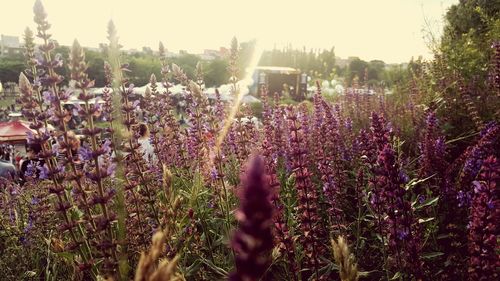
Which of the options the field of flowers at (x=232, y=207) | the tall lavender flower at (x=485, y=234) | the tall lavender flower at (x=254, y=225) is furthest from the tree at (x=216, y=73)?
the tall lavender flower at (x=254, y=225)

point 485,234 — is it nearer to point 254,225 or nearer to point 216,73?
point 254,225

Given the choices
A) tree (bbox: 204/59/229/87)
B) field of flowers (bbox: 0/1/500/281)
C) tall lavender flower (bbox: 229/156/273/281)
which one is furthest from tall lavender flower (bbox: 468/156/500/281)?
tree (bbox: 204/59/229/87)

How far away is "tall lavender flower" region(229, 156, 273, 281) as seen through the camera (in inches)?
24.0

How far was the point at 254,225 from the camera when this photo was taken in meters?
0.61

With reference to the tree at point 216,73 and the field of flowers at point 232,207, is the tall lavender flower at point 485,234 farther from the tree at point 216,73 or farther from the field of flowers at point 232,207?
the tree at point 216,73

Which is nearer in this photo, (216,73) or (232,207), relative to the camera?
(232,207)

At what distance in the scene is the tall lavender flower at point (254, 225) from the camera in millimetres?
609

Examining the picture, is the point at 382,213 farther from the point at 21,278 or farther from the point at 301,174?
the point at 21,278

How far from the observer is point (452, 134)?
5938 mm

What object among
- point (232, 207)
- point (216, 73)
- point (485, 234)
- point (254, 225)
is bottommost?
point (216, 73)

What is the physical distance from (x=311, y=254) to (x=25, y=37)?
214cm

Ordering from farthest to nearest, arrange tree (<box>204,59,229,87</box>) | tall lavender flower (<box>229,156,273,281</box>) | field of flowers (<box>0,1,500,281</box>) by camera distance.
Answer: tree (<box>204,59,229,87</box>)
field of flowers (<box>0,1,500,281</box>)
tall lavender flower (<box>229,156,273,281</box>)

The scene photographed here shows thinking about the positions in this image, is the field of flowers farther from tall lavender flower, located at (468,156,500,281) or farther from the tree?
the tree

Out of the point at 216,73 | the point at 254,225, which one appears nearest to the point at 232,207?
the point at 254,225
